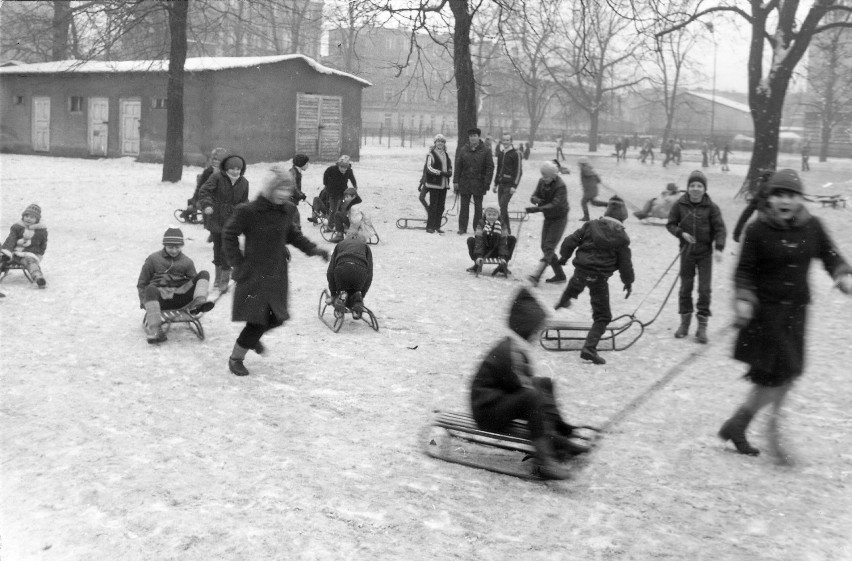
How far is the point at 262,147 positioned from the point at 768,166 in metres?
15.9

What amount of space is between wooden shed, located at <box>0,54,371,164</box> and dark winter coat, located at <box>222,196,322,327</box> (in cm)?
2252

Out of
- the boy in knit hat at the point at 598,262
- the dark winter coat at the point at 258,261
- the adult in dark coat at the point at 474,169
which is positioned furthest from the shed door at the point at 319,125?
the dark winter coat at the point at 258,261

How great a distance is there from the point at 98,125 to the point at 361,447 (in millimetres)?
30059

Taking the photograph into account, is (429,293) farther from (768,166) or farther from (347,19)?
(768,166)

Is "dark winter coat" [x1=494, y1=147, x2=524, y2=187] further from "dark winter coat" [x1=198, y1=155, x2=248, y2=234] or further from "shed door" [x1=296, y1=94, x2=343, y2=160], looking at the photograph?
"shed door" [x1=296, y1=94, x2=343, y2=160]

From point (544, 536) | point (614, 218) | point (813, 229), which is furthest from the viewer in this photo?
point (614, 218)

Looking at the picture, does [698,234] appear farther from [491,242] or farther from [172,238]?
[172,238]

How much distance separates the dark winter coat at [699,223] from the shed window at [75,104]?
1146 inches

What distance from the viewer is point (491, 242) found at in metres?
13.0

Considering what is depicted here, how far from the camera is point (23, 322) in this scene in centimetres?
908

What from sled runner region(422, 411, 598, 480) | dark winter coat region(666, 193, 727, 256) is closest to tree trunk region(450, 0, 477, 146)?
dark winter coat region(666, 193, 727, 256)

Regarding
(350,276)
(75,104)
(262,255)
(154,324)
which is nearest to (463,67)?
(350,276)

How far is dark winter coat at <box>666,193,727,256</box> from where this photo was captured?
30.0ft

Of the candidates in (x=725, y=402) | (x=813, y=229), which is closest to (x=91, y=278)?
(x=725, y=402)
